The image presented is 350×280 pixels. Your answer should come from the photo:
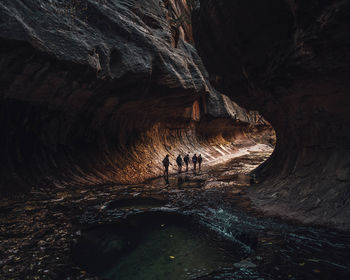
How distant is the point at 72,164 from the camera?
12.7 metres

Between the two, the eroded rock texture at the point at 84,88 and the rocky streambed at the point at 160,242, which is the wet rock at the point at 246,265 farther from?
the eroded rock texture at the point at 84,88

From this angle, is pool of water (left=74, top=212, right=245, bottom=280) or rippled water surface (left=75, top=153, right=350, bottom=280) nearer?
rippled water surface (left=75, top=153, right=350, bottom=280)

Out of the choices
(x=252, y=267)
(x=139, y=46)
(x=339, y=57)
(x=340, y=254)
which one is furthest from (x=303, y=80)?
(x=139, y=46)

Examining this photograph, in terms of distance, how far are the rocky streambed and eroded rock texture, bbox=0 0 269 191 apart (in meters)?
3.12

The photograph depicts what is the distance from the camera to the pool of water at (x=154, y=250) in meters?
4.85

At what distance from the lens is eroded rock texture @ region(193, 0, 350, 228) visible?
6.21 meters

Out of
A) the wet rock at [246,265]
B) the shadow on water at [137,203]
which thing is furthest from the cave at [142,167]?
the shadow on water at [137,203]

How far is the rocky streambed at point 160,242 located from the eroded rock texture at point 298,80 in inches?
56.7

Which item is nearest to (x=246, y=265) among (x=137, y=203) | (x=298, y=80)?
(x=137, y=203)

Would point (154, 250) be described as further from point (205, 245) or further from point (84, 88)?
point (84, 88)

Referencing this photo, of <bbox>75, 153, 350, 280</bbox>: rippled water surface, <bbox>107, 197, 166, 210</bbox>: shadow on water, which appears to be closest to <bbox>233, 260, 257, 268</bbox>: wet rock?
<bbox>75, 153, 350, 280</bbox>: rippled water surface

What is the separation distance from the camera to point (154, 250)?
231 inches

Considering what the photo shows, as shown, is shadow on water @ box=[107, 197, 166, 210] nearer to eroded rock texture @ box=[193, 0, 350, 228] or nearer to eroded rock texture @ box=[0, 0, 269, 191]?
eroded rock texture @ box=[0, 0, 269, 191]

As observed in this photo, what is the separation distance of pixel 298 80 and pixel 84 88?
32.9 ft
